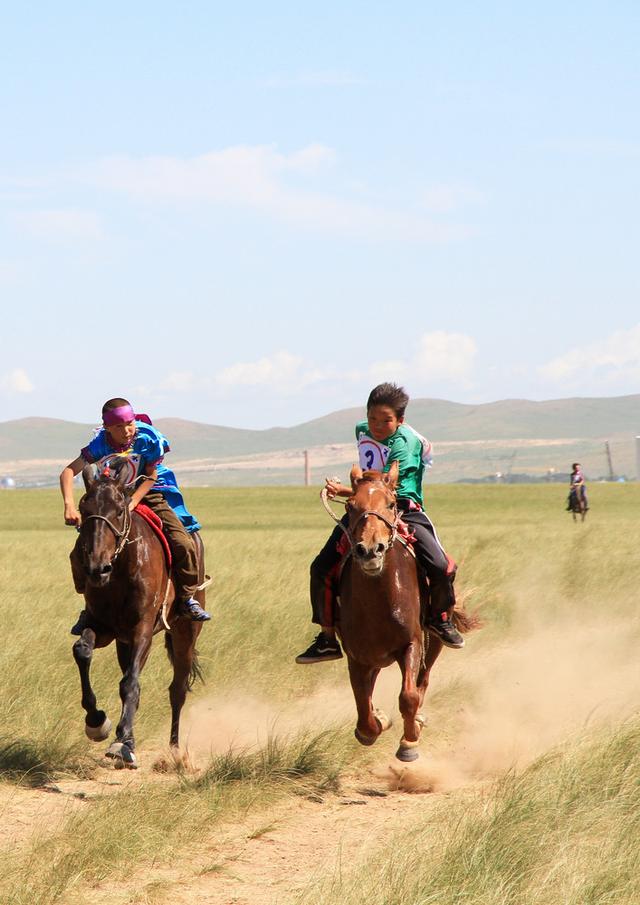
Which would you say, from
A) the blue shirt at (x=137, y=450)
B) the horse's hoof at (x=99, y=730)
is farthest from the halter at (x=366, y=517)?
the horse's hoof at (x=99, y=730)

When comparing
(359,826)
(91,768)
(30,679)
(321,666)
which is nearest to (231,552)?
(321,666)

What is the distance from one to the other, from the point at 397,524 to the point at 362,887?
3392 millimetres

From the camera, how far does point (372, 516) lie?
8.07 meters

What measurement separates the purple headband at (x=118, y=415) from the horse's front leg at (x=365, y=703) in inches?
95.4

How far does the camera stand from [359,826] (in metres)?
7.57

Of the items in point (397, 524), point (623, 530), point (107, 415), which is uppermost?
point (107, 415)

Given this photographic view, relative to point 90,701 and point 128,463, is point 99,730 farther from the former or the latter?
point 128,463

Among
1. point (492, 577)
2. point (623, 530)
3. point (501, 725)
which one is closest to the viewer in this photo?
point (501, 725)

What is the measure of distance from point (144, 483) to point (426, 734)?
318cm

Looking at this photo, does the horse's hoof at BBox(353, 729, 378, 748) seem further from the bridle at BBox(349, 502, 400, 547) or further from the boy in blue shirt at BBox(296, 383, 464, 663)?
the bridle at BBox(349, 502, 400, 547)

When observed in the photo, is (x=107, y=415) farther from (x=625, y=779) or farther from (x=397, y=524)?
(x=625, y=779)

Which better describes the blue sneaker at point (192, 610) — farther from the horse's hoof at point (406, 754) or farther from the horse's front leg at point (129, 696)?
the horse's hoof at point (406, 754)

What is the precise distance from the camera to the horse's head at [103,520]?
8.52 meters

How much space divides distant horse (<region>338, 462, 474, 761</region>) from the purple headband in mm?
1840
